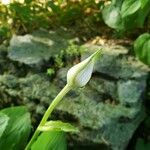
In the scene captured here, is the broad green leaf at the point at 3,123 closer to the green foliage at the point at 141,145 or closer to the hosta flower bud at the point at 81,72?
the hosta flower bud at the point at 81,72

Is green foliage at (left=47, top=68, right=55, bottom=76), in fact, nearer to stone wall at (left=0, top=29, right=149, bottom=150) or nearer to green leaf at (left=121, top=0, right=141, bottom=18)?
stone wall at (left=0, top=29, right=149, bottom=150)

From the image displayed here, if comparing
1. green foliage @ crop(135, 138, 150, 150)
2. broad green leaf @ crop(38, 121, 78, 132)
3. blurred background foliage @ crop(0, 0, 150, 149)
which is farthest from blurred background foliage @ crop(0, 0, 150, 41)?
broad green leaf @ crop(38, 121, 78, 132)

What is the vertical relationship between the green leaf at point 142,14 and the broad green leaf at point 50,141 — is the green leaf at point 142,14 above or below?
above

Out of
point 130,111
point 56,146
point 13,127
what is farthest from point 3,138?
point 130,111

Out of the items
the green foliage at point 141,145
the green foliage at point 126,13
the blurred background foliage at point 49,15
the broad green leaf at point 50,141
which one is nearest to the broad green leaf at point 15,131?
the broad green leaf at point 50,141

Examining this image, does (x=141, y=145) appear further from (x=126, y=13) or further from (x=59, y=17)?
(x=59, y=17)

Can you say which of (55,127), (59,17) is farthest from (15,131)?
(59,17)

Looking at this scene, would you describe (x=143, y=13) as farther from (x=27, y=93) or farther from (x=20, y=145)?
(x=20, y=145)
